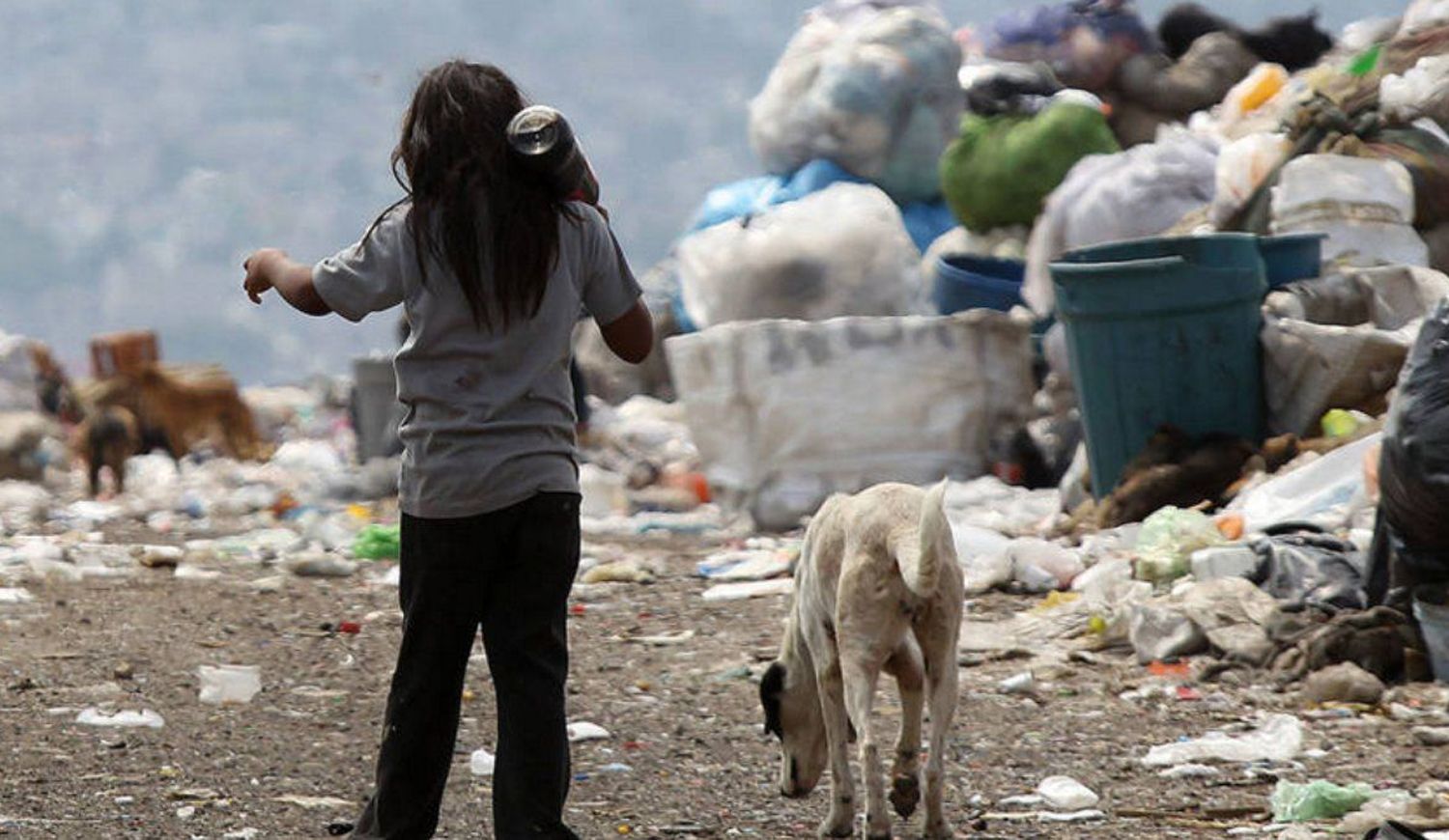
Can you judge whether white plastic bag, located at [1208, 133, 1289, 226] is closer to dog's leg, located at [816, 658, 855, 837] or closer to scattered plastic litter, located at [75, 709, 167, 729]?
scattered plastic litter, located at [75, 709, 167, 729]

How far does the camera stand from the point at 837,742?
3.83 m

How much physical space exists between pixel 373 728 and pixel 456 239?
233 centimetres

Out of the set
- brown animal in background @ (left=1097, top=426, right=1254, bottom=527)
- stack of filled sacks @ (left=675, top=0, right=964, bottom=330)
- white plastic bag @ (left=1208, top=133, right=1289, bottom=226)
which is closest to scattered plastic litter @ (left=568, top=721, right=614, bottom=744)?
brown animal in background @ (left=1097, top=426, right=1254, bottom=527)

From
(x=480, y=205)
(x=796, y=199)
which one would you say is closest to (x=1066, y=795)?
(x=480, y=205)

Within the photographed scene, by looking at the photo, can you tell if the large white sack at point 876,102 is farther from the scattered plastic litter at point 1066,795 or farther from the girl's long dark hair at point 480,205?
the girl's long dark hair at point 480,205

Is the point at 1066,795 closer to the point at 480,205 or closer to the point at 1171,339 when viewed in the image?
the point at 480,205

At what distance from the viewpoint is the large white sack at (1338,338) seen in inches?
305

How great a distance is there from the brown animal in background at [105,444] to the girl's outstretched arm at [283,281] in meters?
9.44

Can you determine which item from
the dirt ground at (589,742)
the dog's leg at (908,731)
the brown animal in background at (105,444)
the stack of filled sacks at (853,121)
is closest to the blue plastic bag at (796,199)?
the stack of filled sacks at (853,121)

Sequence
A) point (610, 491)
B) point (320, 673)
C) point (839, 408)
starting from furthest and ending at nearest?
point (610, 491) → point (839, 408) → point (320, 673)

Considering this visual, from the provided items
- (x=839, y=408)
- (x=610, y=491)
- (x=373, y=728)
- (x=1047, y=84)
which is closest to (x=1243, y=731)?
(x=373, y=728)

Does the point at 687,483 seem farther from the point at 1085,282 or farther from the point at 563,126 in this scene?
the point at 563,126

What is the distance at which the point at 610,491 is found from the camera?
10602 mm

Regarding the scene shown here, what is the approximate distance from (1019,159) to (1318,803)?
7.48 m
